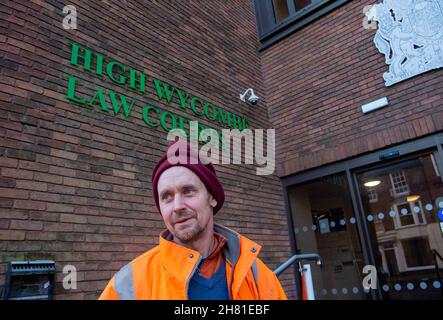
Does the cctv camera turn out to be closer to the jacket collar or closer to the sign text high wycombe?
the sign text high wycombe

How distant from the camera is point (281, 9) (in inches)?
262

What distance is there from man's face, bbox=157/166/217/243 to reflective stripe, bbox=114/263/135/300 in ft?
0.85

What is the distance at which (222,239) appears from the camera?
5.49ft

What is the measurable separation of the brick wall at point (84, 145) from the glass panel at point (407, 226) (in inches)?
59.0

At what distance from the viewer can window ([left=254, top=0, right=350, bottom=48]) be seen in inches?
→ 234

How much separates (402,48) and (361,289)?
11.2 ft

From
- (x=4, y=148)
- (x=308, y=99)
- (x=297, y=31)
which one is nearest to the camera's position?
(x=4, y=148)

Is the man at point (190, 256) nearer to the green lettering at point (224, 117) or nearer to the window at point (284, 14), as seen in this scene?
the green lettering at point (224, 117)

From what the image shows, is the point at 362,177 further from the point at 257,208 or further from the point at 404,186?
the point at 257,208

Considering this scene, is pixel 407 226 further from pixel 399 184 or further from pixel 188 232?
pixel 188 232

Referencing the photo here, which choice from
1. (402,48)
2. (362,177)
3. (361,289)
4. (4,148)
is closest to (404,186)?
(362,177)

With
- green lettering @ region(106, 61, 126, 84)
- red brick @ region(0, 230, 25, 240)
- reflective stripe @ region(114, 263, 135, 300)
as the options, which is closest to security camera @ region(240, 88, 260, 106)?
green lettering @ region(106, 61, 126, 84)

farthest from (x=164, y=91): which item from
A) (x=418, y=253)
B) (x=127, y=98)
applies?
(x=418, y=253)

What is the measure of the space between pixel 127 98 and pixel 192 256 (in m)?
2.91
